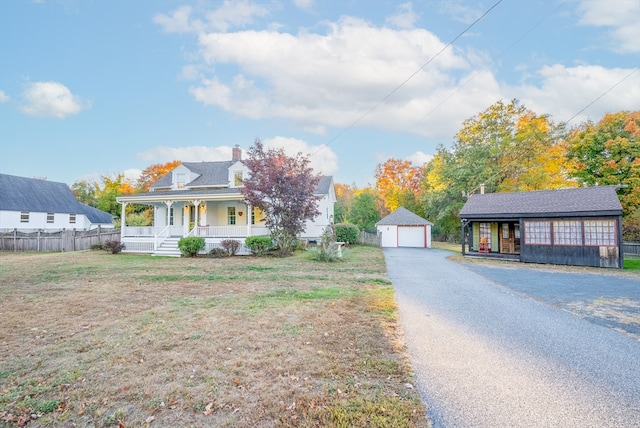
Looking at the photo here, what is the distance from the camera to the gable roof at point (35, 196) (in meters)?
28.8

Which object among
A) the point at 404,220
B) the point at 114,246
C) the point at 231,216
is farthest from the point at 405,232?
the point at 114,246

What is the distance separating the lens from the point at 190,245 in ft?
58.0

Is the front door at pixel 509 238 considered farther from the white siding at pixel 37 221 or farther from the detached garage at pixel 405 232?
the white siding at pixel 37 221

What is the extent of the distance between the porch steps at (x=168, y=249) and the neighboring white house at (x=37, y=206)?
20305 mm

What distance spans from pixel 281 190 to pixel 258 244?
11.6 feet

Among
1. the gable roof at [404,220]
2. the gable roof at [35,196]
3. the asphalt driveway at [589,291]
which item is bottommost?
the asphalt driveway at [589,291]

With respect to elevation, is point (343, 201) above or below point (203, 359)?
above

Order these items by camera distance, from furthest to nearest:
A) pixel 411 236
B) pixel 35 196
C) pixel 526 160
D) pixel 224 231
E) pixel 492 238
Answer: pixel 35 196
pixel 411 236
pixel 526 160
pixel 492 238
pixel 224 231

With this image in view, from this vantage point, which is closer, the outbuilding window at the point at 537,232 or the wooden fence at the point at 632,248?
the outbuilding window at the point at 537,232

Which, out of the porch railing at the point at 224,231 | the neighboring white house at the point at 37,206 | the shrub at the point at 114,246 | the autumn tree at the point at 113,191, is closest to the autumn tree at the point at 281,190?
the porch railing at the point at 224,231

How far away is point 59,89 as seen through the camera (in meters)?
20.6

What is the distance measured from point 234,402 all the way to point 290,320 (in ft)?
9.01

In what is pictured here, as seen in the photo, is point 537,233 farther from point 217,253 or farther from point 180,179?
point 180,179

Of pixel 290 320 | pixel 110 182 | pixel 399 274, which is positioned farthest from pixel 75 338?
pixel 110 182
